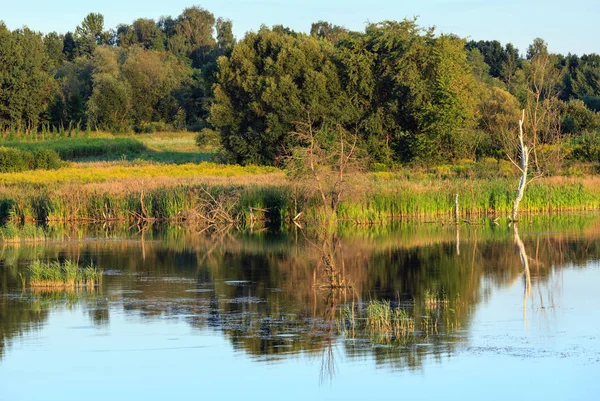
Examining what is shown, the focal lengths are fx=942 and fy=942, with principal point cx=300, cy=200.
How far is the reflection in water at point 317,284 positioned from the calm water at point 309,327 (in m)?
0.05

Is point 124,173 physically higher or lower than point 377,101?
lower

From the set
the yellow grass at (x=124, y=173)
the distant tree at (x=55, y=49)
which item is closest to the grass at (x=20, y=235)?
the yellow grass at (x=124, y=173)

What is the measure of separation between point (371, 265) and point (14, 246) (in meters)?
11.8

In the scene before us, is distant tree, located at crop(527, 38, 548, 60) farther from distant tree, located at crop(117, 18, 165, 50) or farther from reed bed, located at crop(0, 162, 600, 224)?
reed bed, located at crop(0, 162, 600, 224)

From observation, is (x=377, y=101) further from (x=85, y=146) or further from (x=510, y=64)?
(x=510, y=64)

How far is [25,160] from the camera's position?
50094 millimetres

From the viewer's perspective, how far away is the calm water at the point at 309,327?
12016mm

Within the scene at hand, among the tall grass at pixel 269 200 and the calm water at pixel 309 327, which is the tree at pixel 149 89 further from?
the calm water at pixel 309 327

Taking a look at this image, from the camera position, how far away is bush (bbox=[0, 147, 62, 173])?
48625 mm

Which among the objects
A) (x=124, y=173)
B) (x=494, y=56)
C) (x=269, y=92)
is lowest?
(x=124, y=173)

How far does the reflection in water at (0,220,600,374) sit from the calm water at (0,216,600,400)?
5cm

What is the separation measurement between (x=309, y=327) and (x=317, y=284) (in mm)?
4088

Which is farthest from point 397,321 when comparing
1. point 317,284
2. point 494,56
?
point 494,56

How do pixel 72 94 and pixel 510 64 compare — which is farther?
pixel 510 64
